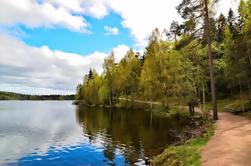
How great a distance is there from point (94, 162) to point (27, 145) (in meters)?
10.3

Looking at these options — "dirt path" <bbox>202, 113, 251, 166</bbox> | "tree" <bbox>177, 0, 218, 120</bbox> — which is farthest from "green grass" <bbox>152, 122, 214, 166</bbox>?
"tree" <bbox>177, 0, 218, 120</bbox>

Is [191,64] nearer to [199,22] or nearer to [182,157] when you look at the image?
[199,22]

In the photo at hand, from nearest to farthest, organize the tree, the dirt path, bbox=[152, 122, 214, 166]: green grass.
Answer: the dirt path, bbox=[152, 122, 214, 166]: green grass, the tree

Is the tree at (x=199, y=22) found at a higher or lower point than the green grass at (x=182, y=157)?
higher

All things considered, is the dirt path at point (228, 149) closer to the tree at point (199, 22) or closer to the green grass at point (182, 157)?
the green grass at point (182, 157)

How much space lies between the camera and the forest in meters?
30.4

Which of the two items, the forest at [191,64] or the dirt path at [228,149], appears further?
the forest at [191,64]

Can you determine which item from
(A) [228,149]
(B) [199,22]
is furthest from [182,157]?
(B) [199,22]

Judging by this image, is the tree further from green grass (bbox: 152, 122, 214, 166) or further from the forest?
green grass (bbox: 152, 122, 214, 166)

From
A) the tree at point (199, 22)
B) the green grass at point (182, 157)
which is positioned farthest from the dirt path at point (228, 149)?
the tree at point (199, 22)

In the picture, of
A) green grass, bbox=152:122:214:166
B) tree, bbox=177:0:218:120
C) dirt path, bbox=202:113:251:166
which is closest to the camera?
dirt path, bbox=202:113:251:166

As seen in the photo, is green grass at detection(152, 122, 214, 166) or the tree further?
the tree

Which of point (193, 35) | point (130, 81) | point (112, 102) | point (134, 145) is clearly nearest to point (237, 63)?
point (193, 35)

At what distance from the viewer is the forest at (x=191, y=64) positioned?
99.8 feet
